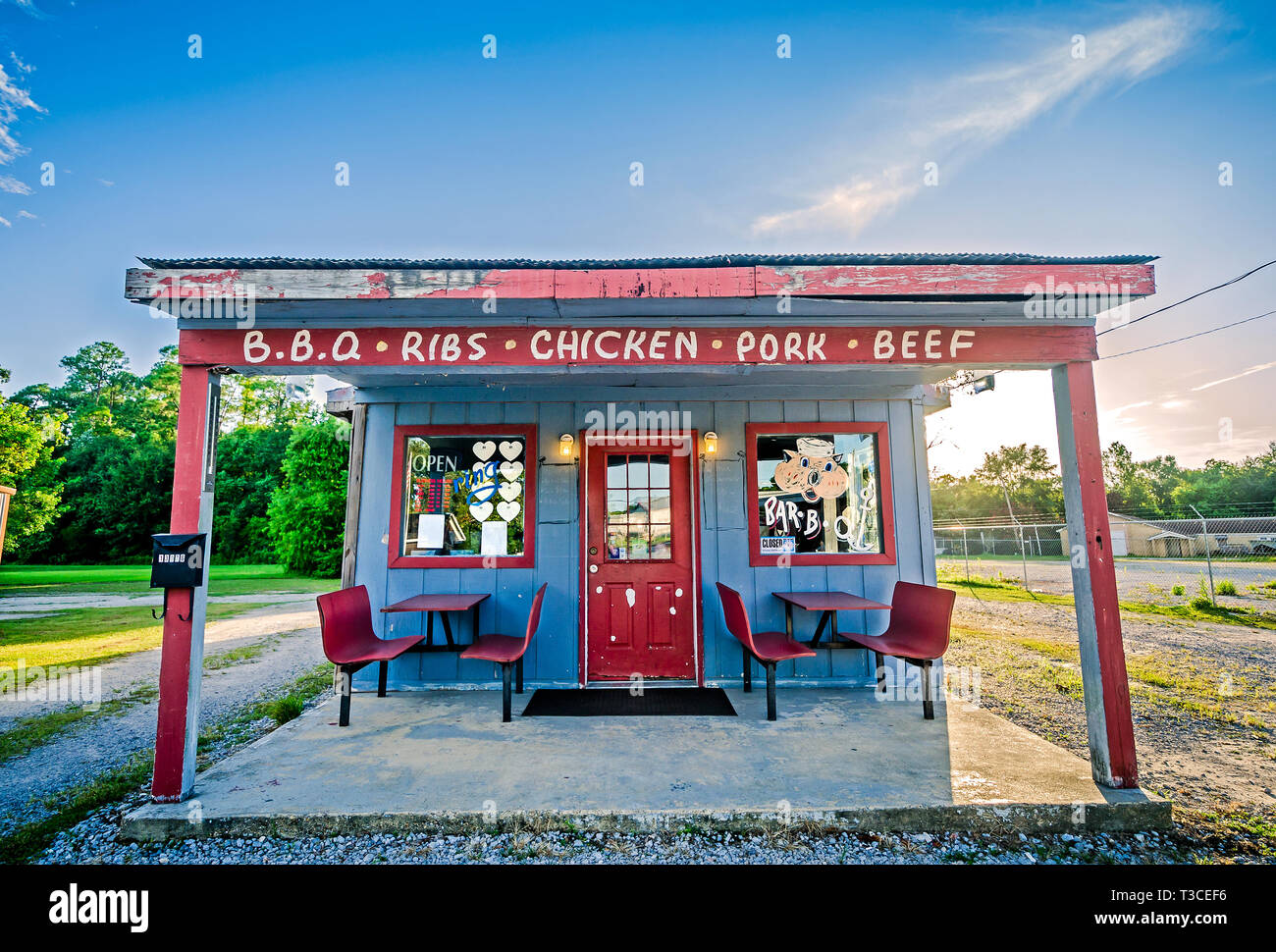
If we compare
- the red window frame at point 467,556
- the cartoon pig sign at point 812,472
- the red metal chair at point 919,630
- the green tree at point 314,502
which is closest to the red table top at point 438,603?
the red window frame at point 467,556

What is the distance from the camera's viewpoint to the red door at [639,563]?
4633mm

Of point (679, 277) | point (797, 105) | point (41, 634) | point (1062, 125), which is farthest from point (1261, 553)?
point (41, 634)

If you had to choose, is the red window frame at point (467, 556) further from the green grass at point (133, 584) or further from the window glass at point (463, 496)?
the green grass at point (133, 584)

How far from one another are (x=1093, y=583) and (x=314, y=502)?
2176cm

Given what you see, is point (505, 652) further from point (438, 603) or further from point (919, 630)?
point (919, 630)

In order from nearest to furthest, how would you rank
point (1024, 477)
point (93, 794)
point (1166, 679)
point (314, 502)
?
point (93, 794) → point (1166, 679) → point (314, 502) → point (1024, 477)

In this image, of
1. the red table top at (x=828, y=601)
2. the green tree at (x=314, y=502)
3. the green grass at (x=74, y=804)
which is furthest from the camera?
the green tree at (x=314, y=502)

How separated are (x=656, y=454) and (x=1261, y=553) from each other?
980 inches

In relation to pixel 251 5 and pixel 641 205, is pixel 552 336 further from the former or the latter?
pixel 251 5

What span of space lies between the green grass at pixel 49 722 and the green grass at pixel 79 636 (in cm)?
213

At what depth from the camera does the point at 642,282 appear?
2.75 m

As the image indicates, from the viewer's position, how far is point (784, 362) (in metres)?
3.08

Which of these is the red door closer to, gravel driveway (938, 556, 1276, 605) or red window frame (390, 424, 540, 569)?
red window frame (390, 424, 540, 569)

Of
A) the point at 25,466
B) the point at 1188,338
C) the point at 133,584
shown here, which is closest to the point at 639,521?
the point at 1188,338
